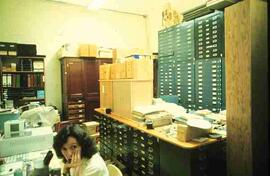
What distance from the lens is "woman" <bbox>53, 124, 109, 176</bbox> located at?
1507 millimetres

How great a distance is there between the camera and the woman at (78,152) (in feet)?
4.94

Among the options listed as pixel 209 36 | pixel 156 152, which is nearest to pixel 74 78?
pixel 209 36

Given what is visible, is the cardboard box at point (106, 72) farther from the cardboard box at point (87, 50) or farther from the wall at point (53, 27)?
the wall at point (53, 27)

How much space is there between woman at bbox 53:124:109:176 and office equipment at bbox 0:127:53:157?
1.79 feet

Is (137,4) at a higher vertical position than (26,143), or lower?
higher

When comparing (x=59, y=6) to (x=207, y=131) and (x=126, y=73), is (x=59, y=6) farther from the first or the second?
(x=207, y=131)

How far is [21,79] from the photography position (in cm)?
469

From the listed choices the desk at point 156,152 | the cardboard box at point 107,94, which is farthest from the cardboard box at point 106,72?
the desk at point 156,152

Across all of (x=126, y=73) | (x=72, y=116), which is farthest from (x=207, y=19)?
(x=72, y=116)

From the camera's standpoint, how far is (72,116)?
197 inches

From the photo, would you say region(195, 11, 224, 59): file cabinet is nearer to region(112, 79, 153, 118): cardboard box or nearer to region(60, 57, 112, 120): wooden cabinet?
region(112, 79, 153, 118): cardboard box

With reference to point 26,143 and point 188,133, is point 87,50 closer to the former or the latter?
point 26,143

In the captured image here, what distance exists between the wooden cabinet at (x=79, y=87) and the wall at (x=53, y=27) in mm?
362

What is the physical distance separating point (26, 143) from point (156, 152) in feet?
4.11
